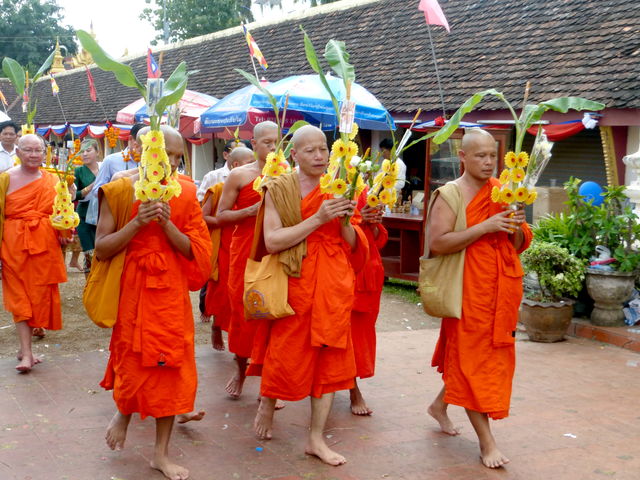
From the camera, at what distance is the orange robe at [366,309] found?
524 centimetres

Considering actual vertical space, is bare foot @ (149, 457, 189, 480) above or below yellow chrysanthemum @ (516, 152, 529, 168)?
below

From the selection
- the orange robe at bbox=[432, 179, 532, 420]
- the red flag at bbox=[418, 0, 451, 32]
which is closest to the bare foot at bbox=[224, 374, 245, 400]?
the orange robe at bbox=[432, 179, 532, 420]

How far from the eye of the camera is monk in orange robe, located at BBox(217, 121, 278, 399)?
5574 millimetres

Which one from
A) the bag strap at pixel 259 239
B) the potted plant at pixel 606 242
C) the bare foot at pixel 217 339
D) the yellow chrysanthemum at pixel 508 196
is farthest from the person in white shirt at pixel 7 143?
the yellow chrysanthemum at pixel 508 196

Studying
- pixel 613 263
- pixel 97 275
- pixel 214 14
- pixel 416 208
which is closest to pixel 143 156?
pixel 97 275

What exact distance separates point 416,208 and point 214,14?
33559 mm

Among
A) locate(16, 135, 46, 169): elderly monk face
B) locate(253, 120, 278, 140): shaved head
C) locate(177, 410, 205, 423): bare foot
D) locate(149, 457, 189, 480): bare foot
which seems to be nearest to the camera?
locate(149, 457, 189, 480): bare foot

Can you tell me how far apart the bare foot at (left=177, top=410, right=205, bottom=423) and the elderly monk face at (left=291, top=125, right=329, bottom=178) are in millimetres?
1581

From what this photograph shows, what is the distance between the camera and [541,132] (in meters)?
4.59

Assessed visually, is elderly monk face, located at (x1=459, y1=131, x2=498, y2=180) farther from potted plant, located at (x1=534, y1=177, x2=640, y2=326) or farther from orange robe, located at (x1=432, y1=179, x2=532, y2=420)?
potted plant, located at (x1=534, y1=177, x2=640, y2=326)

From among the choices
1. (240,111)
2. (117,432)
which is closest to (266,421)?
(117,432)

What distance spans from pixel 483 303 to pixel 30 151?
4.02 metres

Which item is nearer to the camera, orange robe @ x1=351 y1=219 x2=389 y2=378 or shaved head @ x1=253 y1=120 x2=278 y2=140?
orange robe @ x1=351 y1=219 x2=389 y2=378

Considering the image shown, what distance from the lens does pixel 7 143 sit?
328 inches
